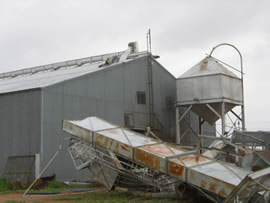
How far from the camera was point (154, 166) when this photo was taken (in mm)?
A: 14453

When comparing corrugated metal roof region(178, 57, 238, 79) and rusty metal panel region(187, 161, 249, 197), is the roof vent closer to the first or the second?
corrugated metal roof region(178, 57, 238, 79)

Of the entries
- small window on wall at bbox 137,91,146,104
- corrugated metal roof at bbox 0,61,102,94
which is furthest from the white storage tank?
corrugated metal roof at bbox 0,61,102,94

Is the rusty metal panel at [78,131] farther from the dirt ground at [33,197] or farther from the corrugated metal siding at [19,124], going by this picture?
the corrugated metal siding at [19,124]

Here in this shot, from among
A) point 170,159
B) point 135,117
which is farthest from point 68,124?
point 135,117

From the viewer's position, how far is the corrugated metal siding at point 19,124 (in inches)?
890

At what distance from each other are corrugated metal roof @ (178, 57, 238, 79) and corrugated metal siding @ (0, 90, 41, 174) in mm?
11939

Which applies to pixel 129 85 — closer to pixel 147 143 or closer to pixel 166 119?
pixel 166 119

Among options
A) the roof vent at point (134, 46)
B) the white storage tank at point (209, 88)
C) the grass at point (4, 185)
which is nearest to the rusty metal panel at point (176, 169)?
the grass at point (4, 185)

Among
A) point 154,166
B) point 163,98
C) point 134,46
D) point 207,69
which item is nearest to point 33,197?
point 154,166

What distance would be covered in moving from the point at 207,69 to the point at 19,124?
1354cm

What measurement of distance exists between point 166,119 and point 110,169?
15.8 meters

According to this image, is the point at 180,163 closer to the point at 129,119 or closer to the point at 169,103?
the point at 129,119

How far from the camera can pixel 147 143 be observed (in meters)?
16.0

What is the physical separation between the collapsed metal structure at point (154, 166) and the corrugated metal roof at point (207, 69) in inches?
551
